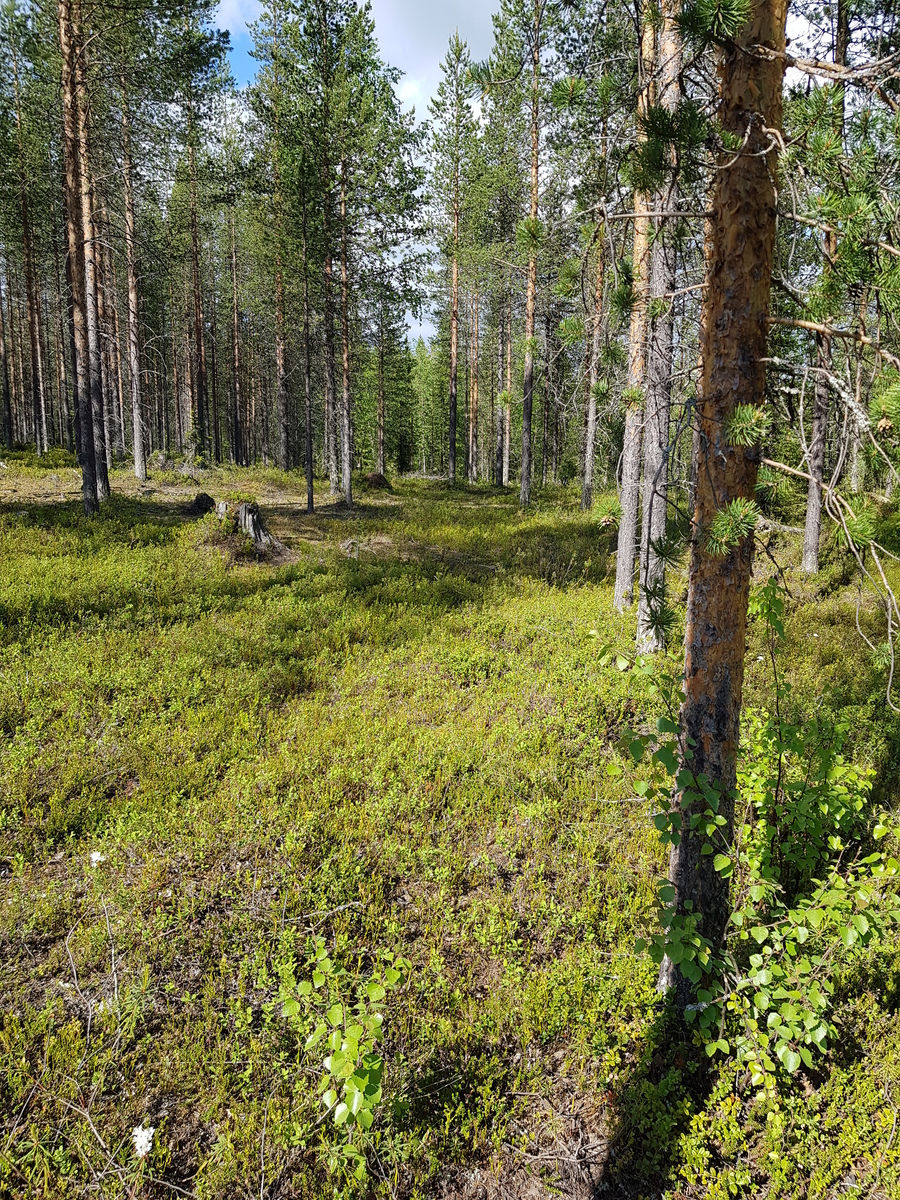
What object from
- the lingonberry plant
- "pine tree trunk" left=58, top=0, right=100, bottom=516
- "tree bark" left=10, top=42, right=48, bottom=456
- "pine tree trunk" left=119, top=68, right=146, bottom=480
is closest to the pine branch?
the lingonberry plant

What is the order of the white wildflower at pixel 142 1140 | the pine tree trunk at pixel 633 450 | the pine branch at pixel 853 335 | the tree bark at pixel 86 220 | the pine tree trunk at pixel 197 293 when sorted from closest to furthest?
the pine branch at pixel 853 335 < the white wildflower at pixel 142 1140 < the pine tree trunk at pixel 633 450 < the tree bark at pixel 86 220 < the pine tree trunk at pixel 197 293

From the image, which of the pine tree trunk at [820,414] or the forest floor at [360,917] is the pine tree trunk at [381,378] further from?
the forest floor at [360,917]

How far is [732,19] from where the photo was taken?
223 centimetres

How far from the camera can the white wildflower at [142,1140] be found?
9.36ft

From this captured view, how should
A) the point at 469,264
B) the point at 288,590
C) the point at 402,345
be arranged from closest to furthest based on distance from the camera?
the point at 288,590
the point at 469,264
the point at 402,345

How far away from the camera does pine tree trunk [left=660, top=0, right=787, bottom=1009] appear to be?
109 inches

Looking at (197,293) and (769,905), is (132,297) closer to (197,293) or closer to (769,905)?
(197,293)

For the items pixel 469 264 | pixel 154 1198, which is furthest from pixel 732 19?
A: pixel 469 264

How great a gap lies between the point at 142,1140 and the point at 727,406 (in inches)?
185

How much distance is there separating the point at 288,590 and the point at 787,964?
29.6 feet

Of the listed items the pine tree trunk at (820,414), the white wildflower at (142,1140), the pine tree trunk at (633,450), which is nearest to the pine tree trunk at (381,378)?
the pine tree trunk at (820,414)

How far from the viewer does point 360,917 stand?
4258 mm

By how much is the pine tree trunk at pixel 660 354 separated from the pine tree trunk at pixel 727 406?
225 mm

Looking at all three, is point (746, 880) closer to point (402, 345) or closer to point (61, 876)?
point (61, 876)
